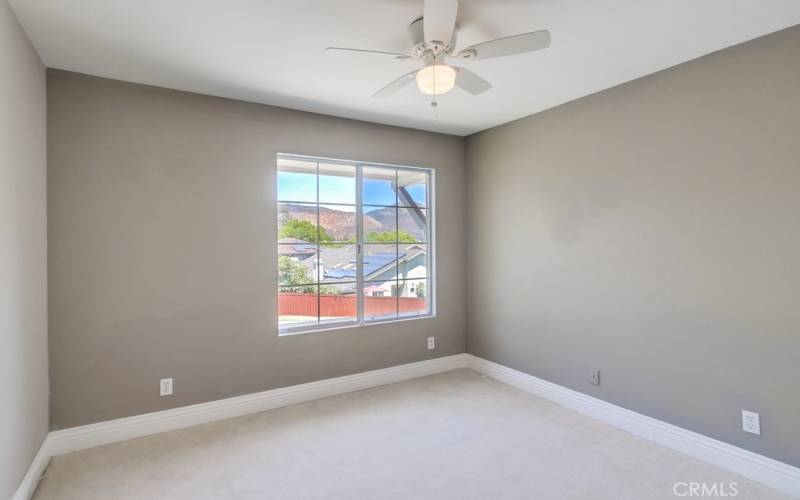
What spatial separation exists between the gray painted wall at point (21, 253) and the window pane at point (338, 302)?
1.90m

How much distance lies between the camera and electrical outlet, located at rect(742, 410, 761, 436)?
232cm

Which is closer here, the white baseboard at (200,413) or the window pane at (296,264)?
the white baseboard at (200,413)

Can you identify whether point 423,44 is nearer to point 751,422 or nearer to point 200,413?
point 751,422

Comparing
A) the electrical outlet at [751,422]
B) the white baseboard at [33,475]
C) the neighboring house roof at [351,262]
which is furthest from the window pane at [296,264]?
the electrical outlet at [751,422]

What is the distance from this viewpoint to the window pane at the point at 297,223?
3.52m

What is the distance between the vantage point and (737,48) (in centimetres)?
237

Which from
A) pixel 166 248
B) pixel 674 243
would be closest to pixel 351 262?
pixel 166 248

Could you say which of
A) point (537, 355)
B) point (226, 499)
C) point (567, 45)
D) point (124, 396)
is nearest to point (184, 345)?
point (124, 396)

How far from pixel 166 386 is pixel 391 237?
2.26 metres

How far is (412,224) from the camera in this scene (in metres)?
4.26

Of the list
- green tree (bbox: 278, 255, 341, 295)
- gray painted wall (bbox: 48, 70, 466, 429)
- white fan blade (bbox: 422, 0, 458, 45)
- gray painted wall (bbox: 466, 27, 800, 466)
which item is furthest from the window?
white fan blade (bbox: 422, 0, 458, 45)

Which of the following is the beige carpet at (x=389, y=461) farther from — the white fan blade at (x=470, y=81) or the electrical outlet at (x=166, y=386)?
the white fan blade at (x=470, y=81)

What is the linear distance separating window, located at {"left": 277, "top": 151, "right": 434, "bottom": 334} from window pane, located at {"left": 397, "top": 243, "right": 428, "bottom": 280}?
10 mm

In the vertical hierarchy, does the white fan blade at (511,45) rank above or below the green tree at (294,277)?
above
